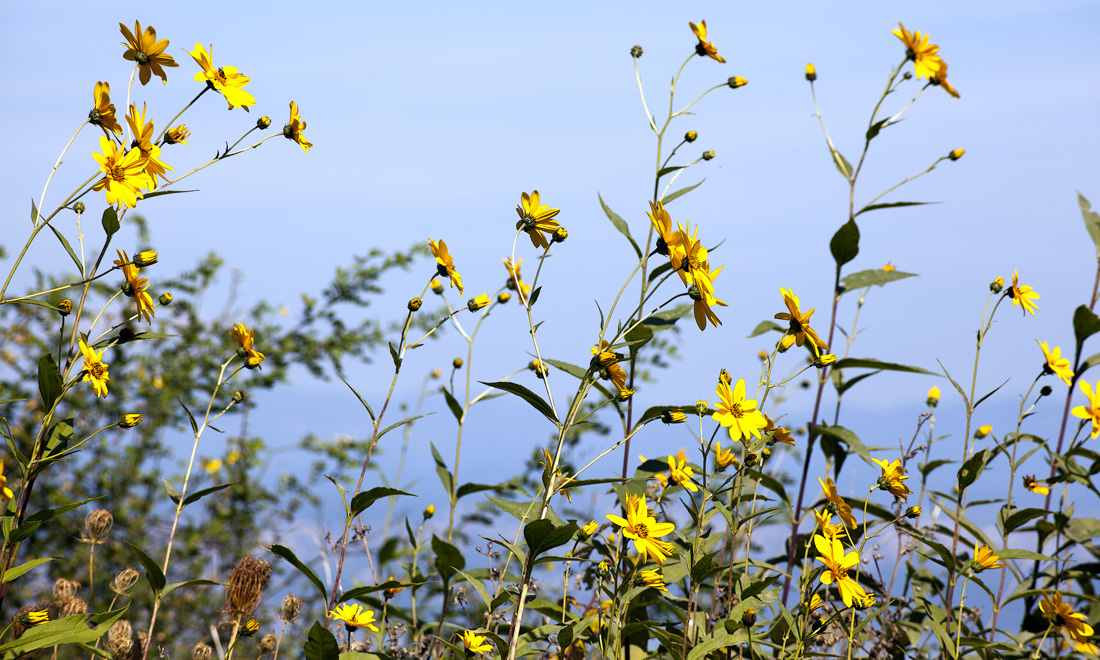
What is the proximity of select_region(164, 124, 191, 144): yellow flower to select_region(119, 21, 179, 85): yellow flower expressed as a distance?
0.10 meters

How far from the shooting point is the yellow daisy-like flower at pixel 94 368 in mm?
1402

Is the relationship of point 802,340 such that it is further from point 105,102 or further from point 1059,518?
point 105,102

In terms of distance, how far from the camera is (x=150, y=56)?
1.49 metres

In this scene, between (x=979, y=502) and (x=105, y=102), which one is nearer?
(x=105, y=102)

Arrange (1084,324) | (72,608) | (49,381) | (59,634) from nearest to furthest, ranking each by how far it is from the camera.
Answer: (59,634) < (49,381) < (72,608) < (1084,324)

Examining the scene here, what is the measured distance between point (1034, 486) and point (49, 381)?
226cm

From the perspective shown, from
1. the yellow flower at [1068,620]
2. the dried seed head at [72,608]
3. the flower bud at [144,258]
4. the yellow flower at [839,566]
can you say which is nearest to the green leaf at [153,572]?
the dried seed head at [72,608]

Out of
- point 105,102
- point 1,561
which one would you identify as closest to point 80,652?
point 1,561

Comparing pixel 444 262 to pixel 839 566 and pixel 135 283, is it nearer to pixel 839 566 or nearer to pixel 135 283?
pixel 135 283

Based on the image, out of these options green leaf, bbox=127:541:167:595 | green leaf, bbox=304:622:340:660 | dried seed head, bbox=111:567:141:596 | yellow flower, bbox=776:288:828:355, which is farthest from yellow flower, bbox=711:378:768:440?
dried seed head, bbox=111:567:141:596

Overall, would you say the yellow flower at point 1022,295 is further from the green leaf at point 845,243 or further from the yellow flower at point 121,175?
the yellow flower at point 121,175

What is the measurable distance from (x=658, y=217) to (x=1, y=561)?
122 centimetres

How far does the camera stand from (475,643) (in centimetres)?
145

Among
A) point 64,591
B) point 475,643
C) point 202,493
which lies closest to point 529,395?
point 475,643
